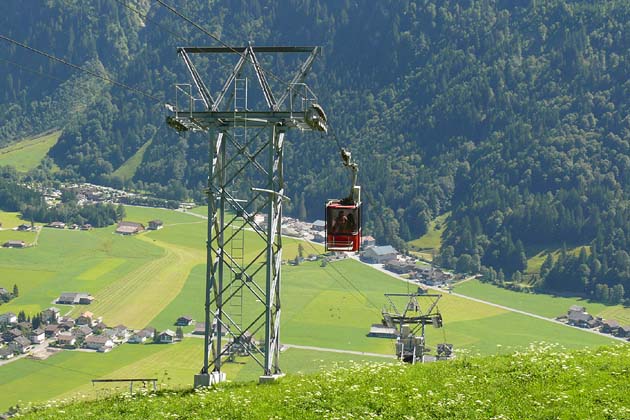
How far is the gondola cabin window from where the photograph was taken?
99.9 ft

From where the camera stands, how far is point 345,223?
3062 cm

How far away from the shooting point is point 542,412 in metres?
19.5

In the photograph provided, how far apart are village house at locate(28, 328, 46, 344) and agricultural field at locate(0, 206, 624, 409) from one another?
8.11 meters

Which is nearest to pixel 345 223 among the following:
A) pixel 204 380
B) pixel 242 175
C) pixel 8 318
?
pixel 242 175

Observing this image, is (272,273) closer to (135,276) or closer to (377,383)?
(377,383)

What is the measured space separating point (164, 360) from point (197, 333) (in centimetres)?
1901

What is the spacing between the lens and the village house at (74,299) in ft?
520

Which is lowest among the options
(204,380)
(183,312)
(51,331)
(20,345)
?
(20,345)

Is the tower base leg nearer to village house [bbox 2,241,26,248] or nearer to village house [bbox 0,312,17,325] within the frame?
village house [bbox 0,312,17,325]

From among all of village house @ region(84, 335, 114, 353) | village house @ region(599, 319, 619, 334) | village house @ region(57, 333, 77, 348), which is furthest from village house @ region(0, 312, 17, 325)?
village house @ region(599, 319, 619, 334)

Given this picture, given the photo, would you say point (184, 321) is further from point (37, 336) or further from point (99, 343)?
point (37, 336)

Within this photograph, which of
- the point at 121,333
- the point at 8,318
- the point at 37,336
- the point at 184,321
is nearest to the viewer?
the point at 37,336

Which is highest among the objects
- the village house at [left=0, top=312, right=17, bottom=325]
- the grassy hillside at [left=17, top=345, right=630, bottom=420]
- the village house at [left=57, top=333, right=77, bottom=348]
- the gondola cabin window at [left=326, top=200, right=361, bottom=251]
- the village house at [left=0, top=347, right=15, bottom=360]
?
the gondola cabin window at [left=326, top=200, right=361, bottom=251]

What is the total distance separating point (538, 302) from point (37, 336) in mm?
98930
